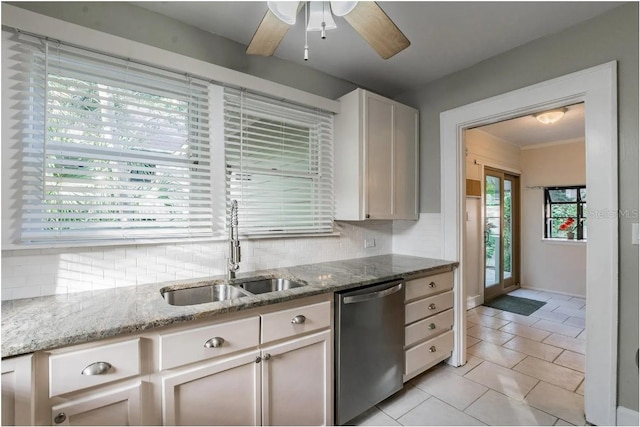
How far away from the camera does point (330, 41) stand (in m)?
2.09

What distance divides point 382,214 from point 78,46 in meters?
2.26

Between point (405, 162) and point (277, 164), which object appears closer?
point (277, 164)

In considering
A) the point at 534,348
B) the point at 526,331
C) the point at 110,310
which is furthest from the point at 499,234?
the point at 110,310

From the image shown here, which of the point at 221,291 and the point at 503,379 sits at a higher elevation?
the point at 221,291

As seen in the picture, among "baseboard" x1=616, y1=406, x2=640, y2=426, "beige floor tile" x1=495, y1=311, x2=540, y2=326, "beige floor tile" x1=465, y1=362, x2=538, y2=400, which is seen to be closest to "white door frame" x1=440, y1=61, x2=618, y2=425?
"baseboard" x1=616, y1=406, x2=640, y2=426

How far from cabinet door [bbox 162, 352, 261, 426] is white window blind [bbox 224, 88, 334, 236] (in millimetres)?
964

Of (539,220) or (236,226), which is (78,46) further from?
(539,220)

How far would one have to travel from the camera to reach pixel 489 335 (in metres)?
3.21

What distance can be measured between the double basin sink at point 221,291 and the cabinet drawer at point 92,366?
479 mm

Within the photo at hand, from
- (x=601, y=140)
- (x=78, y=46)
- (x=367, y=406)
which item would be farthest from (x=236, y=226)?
(x=601, y=140)

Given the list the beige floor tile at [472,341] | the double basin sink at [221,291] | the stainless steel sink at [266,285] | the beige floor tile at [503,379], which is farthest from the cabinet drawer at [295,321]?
the beige floor tile at [472,341]

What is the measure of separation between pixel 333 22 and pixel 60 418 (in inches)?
80.4

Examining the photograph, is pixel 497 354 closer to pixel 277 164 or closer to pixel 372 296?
pixel 372 296

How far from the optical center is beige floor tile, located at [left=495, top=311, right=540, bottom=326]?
3600mm
